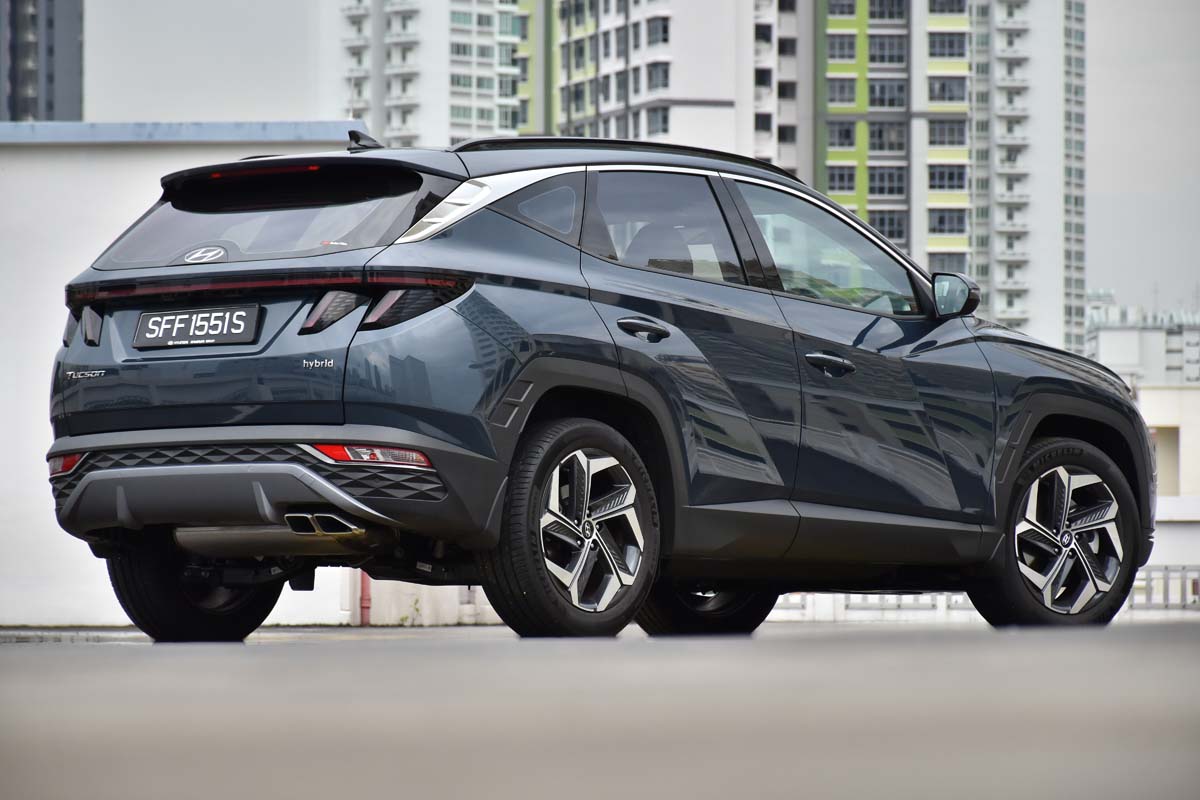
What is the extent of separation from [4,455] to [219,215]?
910 cm

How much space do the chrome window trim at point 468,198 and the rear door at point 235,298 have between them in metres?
0.05

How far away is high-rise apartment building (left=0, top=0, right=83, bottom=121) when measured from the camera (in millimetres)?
194250

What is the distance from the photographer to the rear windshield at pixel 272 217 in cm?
506

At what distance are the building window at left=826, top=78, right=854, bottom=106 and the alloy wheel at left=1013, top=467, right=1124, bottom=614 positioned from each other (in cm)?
14146

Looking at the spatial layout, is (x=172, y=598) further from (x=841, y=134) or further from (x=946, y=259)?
(x=946, y=259)

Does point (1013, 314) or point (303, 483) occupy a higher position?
point (1013, 314)

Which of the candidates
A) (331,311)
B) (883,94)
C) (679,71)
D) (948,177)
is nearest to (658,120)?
(679,71)

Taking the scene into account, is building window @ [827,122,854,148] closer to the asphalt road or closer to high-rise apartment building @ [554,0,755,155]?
high-rise apartment building @ [554,0,755,155]

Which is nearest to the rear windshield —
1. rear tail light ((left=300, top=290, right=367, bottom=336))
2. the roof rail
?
rear tail light ((left=300, top=290, right=367, bottom=336))

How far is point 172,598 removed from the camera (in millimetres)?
5742

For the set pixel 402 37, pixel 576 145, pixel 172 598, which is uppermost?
pixel 402 37

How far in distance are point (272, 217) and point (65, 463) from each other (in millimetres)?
975

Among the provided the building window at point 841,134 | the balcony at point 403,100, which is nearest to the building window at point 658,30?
the building window at point 841,134

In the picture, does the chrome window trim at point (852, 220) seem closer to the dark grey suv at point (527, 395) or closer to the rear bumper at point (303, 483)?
the dark grey suv at point (527, 395)
